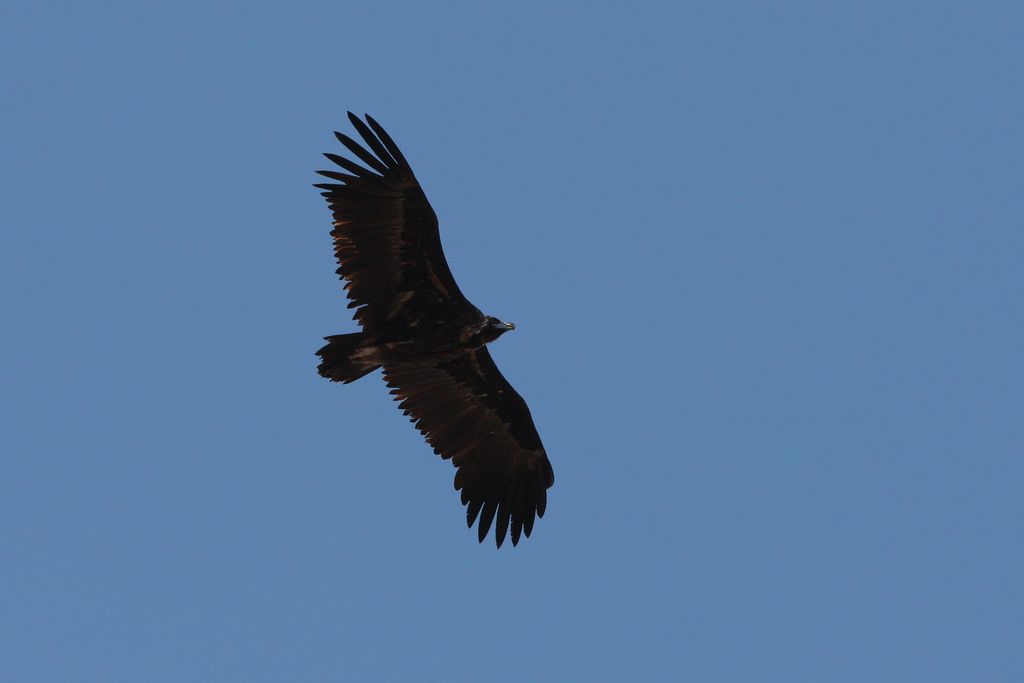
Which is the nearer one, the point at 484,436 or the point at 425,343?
the point at 425,343

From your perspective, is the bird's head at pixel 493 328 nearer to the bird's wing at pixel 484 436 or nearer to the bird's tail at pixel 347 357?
the bird's wing at pixel 484 436

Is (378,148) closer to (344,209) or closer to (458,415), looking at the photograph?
(344,209)

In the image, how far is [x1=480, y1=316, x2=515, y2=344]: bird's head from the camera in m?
26.0

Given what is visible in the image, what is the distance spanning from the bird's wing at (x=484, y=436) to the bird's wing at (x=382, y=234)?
202 centimetres

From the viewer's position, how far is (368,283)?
82.7 ft

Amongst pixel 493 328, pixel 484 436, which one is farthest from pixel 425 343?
pixel 484 436

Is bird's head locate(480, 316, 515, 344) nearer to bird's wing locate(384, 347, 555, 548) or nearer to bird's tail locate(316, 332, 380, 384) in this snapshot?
bird's wing locate(384, 347, 555, 548)

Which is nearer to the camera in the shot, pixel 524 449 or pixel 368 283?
pixel 368 283

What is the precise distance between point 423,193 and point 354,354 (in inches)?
121

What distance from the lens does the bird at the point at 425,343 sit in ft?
80.7

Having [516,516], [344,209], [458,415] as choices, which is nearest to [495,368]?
[458,415]

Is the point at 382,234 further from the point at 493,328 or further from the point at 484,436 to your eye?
the point at 484,436

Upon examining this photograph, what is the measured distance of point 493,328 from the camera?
26.1m

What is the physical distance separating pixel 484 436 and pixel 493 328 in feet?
8.88
